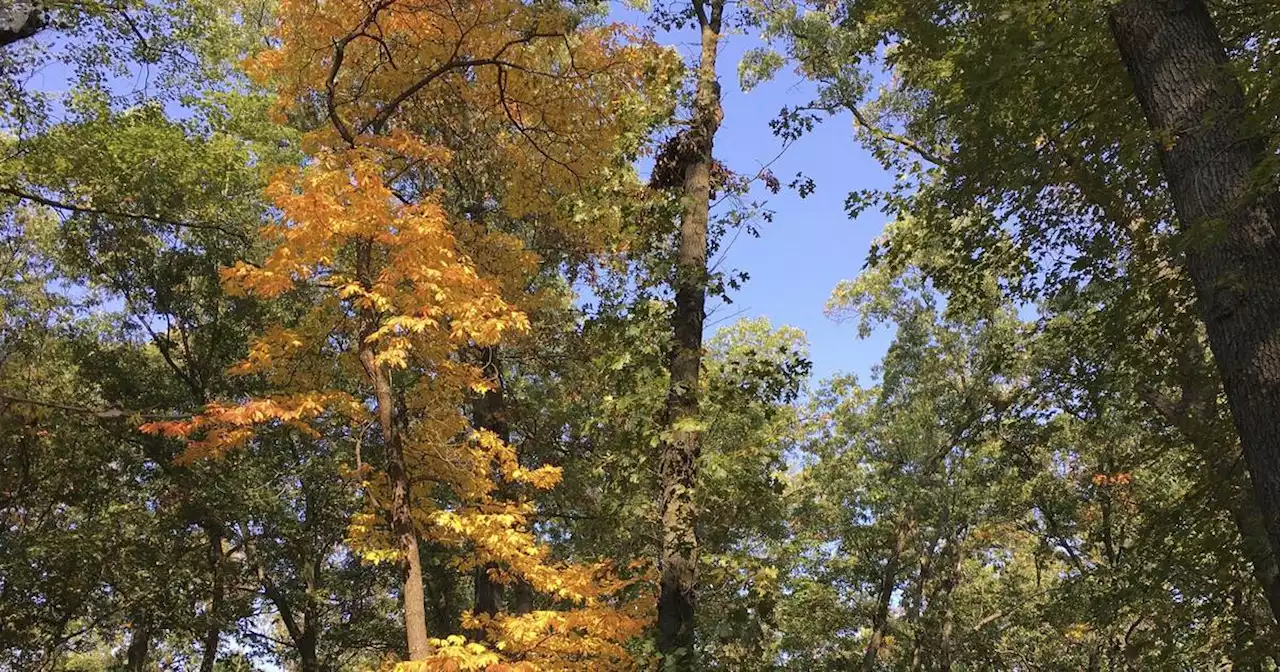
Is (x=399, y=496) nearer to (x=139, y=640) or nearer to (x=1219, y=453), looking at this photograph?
(x=1219, y=453)

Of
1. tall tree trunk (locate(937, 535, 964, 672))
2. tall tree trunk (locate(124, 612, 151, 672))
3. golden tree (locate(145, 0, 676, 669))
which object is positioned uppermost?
golden tree (locate(145, 0, 676, 669))

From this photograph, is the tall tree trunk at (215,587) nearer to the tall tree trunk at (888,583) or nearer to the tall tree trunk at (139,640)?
the tall tree trunk at (139,640)

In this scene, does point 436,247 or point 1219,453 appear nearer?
point 1219,453

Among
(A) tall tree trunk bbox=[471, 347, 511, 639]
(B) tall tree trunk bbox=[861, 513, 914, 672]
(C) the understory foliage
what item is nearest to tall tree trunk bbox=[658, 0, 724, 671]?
(C) the understory foliage

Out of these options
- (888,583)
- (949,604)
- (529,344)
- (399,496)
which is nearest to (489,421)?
(529,344)

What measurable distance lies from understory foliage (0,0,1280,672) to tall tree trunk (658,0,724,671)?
0.16m

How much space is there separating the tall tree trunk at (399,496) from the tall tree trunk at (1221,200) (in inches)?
252

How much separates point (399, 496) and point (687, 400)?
122 inches

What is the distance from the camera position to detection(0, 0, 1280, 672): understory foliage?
6.62m

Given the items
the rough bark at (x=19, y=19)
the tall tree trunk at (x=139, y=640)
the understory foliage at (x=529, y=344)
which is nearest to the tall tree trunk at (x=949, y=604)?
the understory foliage at (x=529, y=344)

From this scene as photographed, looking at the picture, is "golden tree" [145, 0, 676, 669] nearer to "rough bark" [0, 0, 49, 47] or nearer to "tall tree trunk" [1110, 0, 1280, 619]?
"rough bark" [0, 0, 49, 47]

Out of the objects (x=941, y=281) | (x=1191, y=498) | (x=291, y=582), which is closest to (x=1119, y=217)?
(x=941, y=281)

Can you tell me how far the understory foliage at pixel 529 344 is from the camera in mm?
6625

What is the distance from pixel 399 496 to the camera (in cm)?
732
